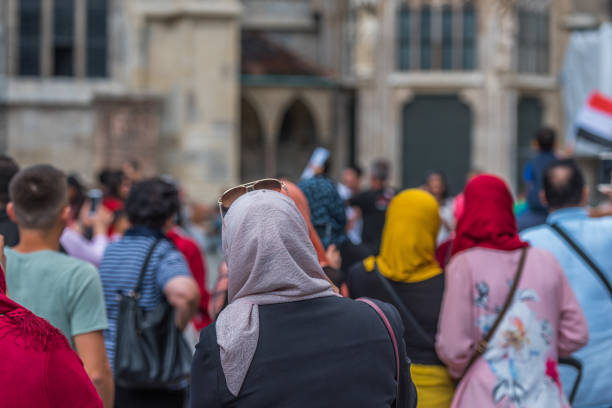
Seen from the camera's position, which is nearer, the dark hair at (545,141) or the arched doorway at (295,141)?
the dark hair at (545,141)

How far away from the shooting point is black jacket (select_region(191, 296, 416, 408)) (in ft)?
7.52

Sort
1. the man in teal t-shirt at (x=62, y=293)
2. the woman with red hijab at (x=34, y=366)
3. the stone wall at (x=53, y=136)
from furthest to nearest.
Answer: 1. the stone wall at (x=53, y=136)
2. the man in teal t-shirt at (x=62, y=293)
3. the woman with red hijab at (x=34, y=366)

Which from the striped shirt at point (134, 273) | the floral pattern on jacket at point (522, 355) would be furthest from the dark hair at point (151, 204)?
the floral pattern on jacket at point (522, 355)

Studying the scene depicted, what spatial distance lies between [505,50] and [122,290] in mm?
19238

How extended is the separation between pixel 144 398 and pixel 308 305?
7.37 ft

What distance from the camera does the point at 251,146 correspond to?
23.8 m

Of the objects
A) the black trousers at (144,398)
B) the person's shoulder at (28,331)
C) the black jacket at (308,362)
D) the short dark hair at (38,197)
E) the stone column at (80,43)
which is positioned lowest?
the black trousers at (144,398)

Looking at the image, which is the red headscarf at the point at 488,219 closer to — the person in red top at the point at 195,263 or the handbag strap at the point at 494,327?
the handbag strap at the point at 494,327

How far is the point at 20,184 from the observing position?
3502 mm

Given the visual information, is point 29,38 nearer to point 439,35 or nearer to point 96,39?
point 96,39

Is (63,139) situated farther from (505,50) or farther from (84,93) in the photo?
(505,50)

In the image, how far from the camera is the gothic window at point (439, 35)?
22.5 meters

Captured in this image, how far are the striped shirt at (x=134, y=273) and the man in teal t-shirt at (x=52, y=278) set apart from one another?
76cm

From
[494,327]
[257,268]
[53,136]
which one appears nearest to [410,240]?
[494,327]
